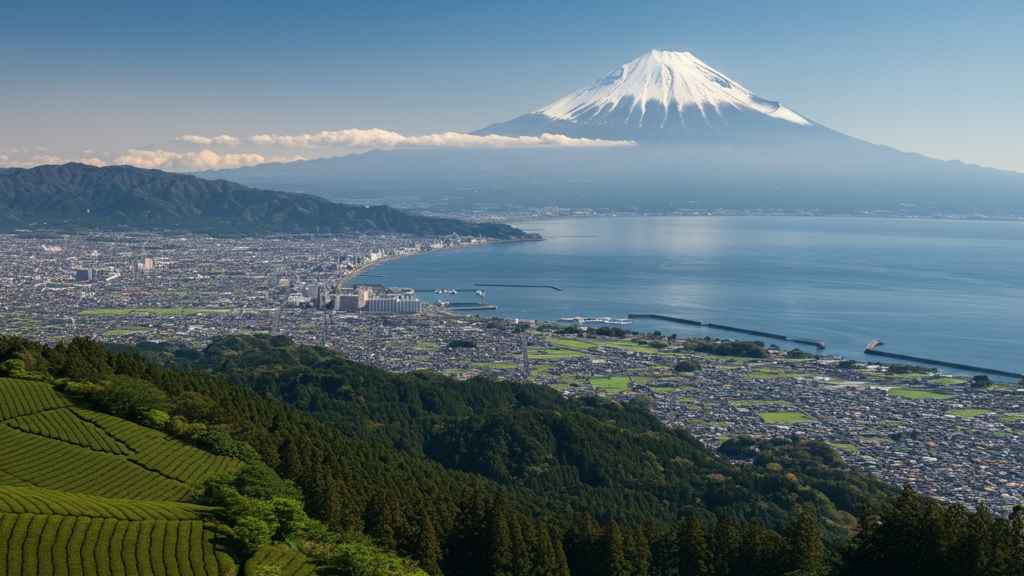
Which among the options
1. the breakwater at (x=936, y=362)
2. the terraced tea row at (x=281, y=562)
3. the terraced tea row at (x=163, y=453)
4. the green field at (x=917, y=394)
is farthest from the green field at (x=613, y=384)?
the terraced tea row at (x=281, y=562)

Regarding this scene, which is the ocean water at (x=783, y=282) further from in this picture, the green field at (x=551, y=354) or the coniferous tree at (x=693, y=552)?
the coniferous tree at (x=693, y=552)

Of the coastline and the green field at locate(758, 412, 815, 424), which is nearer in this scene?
the green field at locate(758, 412, 815, 424)

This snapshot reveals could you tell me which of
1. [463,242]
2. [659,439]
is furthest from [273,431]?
[463,242]

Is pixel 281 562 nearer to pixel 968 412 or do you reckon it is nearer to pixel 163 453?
pixel 163 453

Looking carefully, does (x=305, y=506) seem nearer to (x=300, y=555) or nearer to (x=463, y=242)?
(x=300, y=555)

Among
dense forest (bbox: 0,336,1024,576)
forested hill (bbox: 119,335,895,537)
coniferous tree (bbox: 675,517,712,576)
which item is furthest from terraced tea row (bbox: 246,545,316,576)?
forested hill (bbox: 119,335,895,537)

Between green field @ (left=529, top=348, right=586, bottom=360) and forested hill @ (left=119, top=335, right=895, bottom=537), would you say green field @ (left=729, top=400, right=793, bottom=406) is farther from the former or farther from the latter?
green field @ (left=529, top=348, right=586, bottom=360)

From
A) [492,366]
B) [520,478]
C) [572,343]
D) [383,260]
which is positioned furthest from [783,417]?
[383,260]
